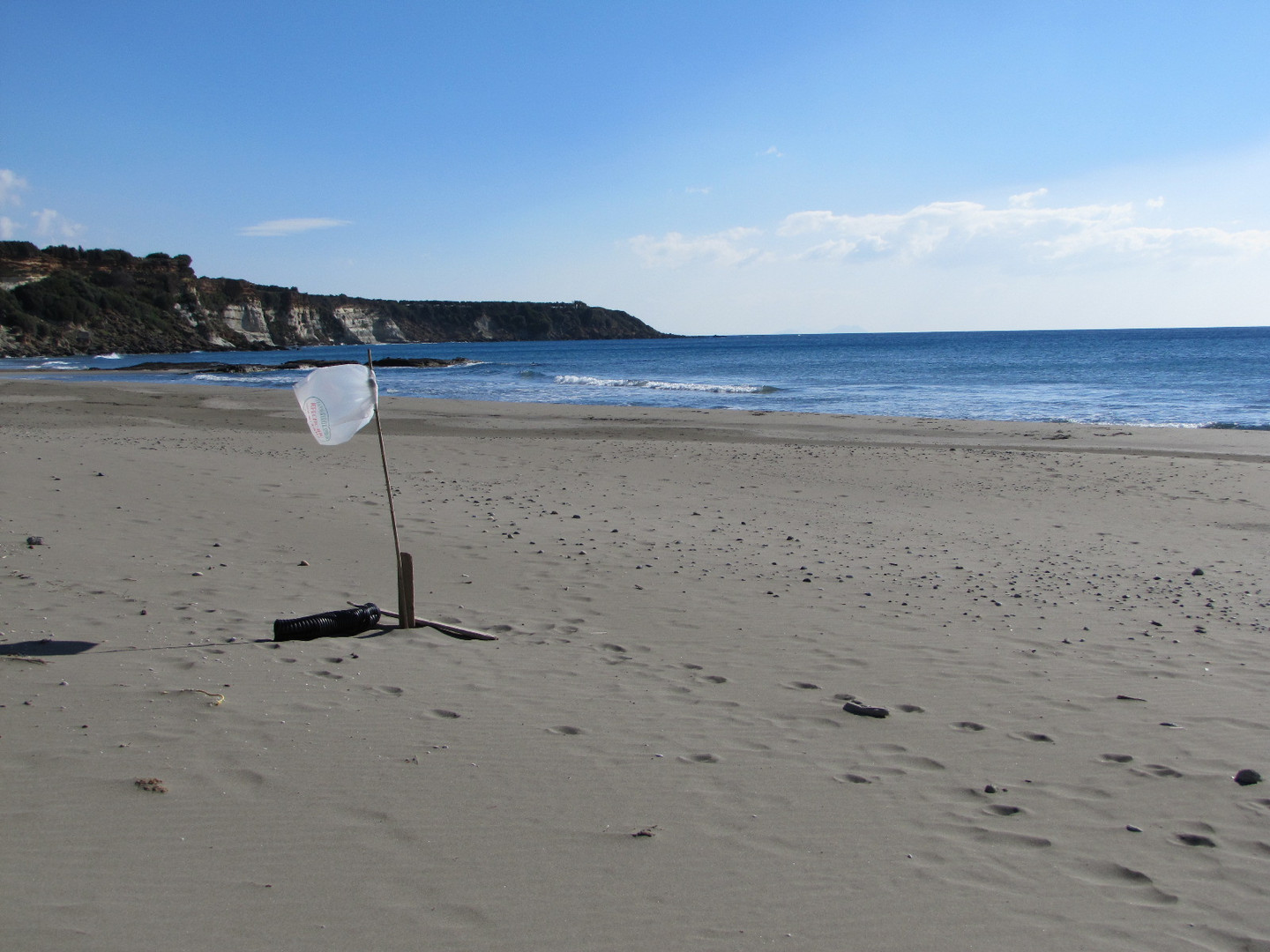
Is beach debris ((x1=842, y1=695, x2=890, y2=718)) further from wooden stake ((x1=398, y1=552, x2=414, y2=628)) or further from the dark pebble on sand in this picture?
wooden stake ((x1=398, y1=552, x2=414, y2=628))

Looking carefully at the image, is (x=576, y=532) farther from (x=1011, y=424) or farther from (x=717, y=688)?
(x=1011, y=424)

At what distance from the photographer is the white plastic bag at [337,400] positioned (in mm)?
5121

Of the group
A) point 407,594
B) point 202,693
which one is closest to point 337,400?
point 407,594

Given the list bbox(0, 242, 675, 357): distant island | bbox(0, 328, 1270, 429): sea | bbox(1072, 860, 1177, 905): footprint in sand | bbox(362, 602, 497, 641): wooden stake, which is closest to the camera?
bbox(1072, 860, 1177, 905): footprint in sand

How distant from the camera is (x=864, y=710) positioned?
4.46 m

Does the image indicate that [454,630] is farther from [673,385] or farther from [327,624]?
[673,385]

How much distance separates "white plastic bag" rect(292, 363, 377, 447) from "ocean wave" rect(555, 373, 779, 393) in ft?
108

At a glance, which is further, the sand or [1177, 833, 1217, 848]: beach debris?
[1177, 833, 1217, 848]: beach debris

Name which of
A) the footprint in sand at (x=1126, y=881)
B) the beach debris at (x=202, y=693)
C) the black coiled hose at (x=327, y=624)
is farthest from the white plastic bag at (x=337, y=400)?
the footprint in sand at (x=1126, y=881)

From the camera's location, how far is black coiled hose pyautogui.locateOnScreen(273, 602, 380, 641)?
527cm

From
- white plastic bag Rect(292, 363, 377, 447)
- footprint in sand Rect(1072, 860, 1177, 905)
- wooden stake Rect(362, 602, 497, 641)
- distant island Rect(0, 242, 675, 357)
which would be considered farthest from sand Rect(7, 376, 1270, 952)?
distant island Rect(0, 242, 675, 357)

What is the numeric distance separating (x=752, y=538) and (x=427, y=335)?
153 metres

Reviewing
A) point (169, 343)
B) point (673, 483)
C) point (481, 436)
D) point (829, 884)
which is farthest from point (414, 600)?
point (169, 343)

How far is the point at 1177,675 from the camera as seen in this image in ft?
16.8
